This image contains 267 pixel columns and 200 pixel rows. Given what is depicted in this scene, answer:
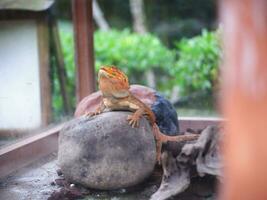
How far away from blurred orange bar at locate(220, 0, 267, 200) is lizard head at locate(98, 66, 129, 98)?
2039 millimetres

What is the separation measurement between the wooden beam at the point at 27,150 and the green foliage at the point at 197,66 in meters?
2.89

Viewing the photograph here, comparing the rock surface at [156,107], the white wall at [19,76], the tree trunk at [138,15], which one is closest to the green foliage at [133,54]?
the tree trunk at [138,15]

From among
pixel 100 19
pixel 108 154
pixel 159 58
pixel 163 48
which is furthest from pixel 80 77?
pixel 100 19

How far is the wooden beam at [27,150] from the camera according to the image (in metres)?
3.24

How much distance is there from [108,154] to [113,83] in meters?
0.49

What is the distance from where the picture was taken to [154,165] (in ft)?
9.62

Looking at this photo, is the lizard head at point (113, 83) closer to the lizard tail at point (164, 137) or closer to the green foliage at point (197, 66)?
the lizard tail at point (164, 137)

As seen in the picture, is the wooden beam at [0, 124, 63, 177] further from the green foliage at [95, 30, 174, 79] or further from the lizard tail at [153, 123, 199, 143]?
the green foliage at [95, 30, 174, 79]

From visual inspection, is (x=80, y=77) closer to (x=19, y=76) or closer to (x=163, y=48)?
(x=19, y=76)

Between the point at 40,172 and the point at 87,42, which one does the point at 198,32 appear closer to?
the point at 87,42

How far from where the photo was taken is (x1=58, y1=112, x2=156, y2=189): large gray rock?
2768 mm

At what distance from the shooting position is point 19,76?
3719 millimetres

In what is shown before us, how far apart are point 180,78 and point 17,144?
3901mm

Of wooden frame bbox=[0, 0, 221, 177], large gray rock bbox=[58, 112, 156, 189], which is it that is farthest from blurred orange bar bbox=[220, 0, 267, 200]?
wooden frame bbox=[0, 0, 221, 177]
